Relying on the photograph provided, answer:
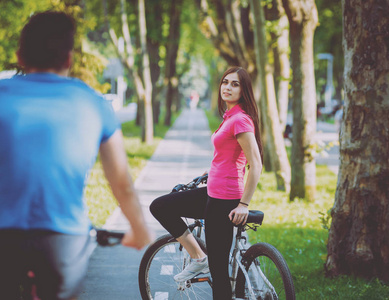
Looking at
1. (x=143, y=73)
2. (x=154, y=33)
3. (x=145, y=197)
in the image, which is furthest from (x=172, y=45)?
(x=145, y=197)

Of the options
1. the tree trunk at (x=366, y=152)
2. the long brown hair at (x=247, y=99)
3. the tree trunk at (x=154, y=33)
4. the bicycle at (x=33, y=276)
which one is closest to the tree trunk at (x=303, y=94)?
the tree trunk at (x=366, y=152)

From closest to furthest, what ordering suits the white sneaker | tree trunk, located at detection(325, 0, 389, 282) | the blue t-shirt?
the blue t-shirt, the white sneaker, tree trunk, located at detection(325, 0, 389, 282)

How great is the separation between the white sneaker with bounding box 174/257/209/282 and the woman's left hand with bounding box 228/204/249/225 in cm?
53

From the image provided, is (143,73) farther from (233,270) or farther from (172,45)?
(233,270)

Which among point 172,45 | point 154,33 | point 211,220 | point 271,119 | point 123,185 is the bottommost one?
point 271,119

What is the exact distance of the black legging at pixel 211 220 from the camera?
3.72 metres

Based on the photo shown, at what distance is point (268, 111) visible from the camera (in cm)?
1117

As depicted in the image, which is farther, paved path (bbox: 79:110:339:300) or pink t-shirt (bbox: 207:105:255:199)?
paved path (bbox: 79:110:339:300)

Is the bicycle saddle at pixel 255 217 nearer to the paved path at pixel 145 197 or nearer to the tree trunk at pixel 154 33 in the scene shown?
the paved path at pixel 145 197

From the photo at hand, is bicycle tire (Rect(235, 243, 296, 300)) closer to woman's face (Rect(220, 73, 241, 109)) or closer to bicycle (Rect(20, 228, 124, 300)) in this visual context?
woman's face (Rect(220, 73, 241, 109))

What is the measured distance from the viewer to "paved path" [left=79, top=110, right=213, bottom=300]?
5375 mm

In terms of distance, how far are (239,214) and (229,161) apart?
34cm

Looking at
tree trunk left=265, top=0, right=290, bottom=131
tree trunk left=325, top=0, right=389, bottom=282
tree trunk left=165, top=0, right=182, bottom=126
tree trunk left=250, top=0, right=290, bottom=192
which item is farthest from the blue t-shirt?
tree trunk left=165, top=0, right=182, bottom=126

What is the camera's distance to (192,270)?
4047 mm
